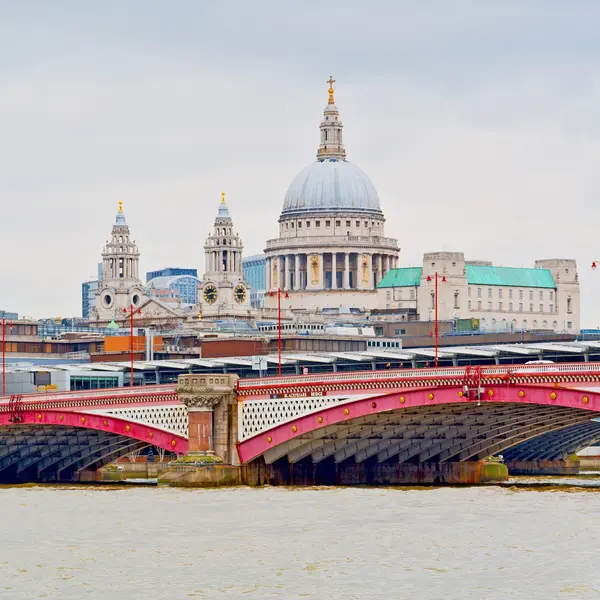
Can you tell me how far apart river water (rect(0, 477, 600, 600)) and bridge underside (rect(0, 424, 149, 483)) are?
1721 centimetres

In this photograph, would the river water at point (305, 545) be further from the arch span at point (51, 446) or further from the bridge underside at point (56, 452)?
the bridge underside at point (56, 452)

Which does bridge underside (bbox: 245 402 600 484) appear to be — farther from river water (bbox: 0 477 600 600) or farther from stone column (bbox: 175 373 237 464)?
river water (bbox: 0 477 600 600)

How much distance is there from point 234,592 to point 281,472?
38918 millimetres

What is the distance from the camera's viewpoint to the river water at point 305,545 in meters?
61.0

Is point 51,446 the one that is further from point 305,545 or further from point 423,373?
point 305,545

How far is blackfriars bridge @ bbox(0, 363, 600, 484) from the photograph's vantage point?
291 feet

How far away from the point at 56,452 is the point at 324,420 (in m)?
22.2

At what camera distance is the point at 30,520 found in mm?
80375

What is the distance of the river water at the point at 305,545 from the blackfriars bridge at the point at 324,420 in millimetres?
3678

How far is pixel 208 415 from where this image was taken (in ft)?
319

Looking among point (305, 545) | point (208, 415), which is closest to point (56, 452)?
point (208, 415)

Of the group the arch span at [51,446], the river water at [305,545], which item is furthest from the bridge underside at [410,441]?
the arch span at [51,446]

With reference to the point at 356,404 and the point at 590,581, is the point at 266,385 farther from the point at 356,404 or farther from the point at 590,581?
the point at 590,581

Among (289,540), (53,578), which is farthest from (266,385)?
(53,578)
